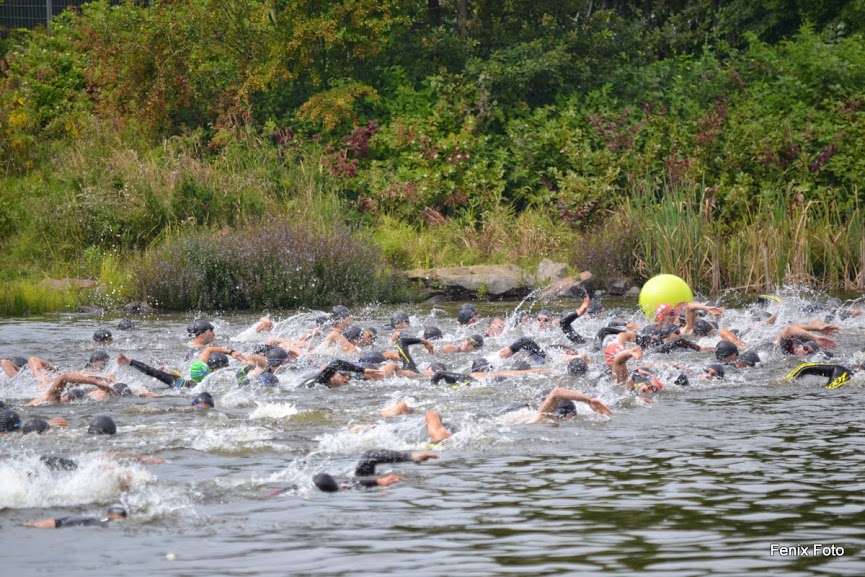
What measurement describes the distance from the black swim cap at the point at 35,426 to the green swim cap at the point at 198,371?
2.84 meters

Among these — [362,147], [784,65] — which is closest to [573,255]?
[362,147]

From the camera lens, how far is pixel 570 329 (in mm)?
15109

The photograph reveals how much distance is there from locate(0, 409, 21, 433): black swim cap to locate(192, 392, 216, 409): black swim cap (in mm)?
1701

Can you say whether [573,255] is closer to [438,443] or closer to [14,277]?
[14,277]

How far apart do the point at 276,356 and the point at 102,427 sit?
4.08 meters

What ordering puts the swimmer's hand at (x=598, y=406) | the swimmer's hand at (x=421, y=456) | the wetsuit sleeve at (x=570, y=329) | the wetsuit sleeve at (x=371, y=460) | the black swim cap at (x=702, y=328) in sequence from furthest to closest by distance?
the black swim cap at (x=702, y=328) → the wetsuit sleeve at (x=570, y=329) → the swimmer's hand at (x=598, y=406) → the swimmer's hand at (x=421, y=456) → the wetsuit sleeve at (x=371, y=460)

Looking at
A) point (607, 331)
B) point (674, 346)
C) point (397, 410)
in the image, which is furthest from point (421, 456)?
point (607, 331)

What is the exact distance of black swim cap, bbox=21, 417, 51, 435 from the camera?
1002 cm

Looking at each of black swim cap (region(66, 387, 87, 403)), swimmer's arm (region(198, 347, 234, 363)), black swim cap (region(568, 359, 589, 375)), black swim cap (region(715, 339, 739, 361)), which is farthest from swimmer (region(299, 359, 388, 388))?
black swim cap (region(715, 339, 739, 361))

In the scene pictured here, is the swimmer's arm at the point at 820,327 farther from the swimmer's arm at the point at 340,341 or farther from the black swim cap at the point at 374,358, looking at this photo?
the swimmer's arm at the point at 340,341

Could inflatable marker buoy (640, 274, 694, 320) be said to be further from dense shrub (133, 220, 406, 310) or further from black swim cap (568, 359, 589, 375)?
dense shrub (133, 220, 406, 310)

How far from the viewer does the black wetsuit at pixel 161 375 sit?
1241 centimetres

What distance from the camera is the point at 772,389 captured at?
12047mm

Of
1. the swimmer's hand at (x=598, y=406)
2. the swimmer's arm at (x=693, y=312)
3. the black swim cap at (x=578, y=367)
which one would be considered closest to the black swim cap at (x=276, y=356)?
the black swim cap at (x=578, y=367)
